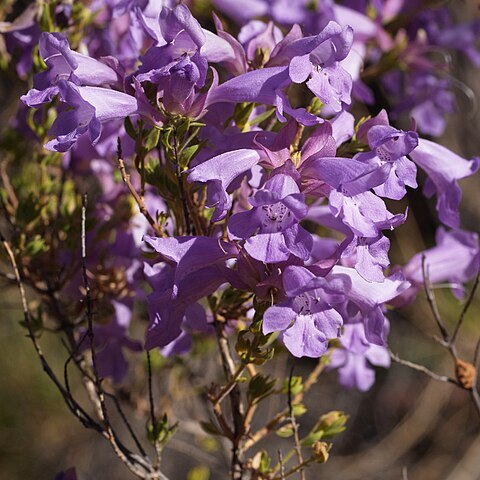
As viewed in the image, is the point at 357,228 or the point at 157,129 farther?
the point at 157,129

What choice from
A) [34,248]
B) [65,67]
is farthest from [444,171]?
[34,248]

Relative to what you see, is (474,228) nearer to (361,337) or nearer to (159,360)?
(159,360)

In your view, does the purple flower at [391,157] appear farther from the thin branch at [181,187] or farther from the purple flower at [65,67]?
the purple flower at [65,67]

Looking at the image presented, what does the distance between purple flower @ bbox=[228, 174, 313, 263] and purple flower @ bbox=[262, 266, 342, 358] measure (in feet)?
0.09

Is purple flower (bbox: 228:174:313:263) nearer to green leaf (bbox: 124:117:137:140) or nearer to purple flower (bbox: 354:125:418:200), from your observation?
purple flower (bbox: 354:125:418:200)

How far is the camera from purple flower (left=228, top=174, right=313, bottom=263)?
0.73 meters

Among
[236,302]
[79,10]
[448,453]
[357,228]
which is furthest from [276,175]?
[448,453]

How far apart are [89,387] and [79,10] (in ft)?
2.12

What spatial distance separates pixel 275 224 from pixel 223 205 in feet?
0.20

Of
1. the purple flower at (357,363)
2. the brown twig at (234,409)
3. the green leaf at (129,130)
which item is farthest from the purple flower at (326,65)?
the purple flower at (357,363)

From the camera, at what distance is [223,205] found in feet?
2.48

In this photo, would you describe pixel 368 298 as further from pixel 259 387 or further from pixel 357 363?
pixel 357 363

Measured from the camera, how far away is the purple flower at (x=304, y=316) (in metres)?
0.74

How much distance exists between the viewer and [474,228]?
123 inches
